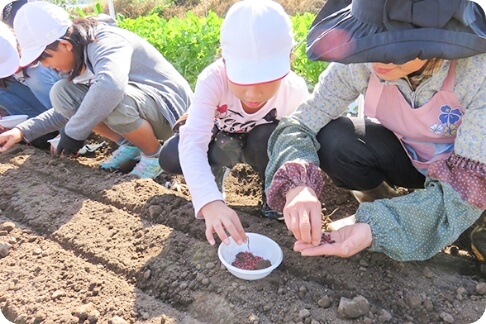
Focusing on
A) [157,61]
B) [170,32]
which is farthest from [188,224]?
[170,32]

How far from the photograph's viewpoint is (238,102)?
2.26 metres

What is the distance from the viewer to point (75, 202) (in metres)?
2.59

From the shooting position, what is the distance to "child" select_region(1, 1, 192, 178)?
272 centimetres

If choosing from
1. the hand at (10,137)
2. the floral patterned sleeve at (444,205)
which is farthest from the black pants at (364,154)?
the hand at (10,137)

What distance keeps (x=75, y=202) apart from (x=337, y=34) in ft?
5.27

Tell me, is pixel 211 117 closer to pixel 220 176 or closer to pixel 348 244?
pixel 220 176

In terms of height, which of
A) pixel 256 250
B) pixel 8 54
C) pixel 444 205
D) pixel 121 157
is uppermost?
pixel 444 205

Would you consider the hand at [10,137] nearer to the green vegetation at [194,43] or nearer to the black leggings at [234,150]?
the black leggings at [234,150]

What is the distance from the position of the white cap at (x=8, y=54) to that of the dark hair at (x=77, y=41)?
420 mm

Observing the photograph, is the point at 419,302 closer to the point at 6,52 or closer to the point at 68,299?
the point at 68,299

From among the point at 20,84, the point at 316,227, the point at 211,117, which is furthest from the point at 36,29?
the point at 316,227

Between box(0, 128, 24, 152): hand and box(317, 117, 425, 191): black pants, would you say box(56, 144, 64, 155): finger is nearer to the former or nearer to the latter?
box(0, 128, 24, 152): hand

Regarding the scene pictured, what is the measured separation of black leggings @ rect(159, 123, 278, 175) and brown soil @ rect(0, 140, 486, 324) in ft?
0.63

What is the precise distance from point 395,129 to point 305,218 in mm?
687
